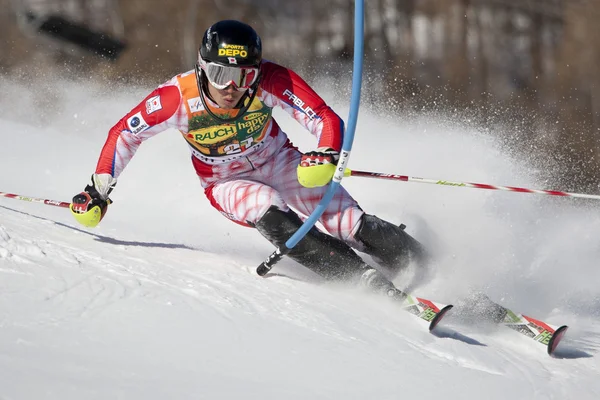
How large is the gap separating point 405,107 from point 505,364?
5348mm

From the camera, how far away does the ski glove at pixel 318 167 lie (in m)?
3.84

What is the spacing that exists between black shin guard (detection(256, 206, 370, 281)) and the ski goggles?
0.69 meters

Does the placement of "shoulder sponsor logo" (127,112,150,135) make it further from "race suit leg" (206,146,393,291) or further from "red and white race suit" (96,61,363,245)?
"race suit leg" (206,146,393,291)

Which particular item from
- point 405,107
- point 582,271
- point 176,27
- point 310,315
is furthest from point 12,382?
point 176,27

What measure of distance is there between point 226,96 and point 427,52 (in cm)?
527

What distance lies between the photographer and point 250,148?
430 centimetres

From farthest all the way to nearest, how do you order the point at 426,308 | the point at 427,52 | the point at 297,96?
the point at 427,52 < the point at 297,96 < the point at 426,308

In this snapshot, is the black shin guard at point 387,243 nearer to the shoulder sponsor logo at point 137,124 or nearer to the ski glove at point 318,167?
the ski glove at point 318,167

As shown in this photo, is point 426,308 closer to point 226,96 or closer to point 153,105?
point 226,96

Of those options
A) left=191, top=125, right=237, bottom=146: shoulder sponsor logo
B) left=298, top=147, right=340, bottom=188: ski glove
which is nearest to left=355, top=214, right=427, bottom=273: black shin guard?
left=298, top=147, right=340, bottom=188: ski glove

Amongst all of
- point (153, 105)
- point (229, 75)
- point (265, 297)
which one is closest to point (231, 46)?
point (229, 75)

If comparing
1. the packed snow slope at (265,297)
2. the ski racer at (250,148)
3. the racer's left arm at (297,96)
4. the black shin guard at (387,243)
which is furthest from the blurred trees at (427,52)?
the racer's left arm at (297,96)

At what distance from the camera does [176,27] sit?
9.24 meters

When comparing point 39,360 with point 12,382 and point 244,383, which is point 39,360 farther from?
point 244,383
